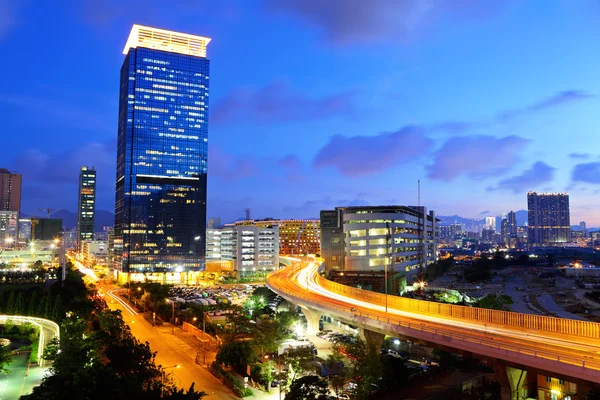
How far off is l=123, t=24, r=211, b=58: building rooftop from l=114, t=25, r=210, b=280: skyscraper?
276mm

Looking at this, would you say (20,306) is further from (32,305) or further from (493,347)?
(493,347)

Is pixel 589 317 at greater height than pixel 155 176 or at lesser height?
lesser

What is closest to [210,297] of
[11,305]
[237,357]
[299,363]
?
[11,305]

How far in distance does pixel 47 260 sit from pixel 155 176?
36.8 m

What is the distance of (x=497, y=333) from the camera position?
87.0ft

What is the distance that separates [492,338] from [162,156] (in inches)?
4561

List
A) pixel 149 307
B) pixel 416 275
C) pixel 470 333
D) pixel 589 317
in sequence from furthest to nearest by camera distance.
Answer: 1. pixel 416 275
2. pixel 589 317
3. pixel 149 307
4. pixel 470 333

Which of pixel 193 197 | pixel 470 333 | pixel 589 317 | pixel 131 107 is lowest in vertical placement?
pixel 589 317

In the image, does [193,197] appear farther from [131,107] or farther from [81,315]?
[81,315]


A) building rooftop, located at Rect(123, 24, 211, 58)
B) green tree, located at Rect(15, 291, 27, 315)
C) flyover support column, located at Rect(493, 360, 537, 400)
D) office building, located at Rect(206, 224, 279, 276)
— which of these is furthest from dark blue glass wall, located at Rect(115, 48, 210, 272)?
flyover support column, located at Rect(493, 360, 537, 400)

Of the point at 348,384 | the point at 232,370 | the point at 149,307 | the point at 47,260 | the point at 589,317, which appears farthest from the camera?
the point at 47,260

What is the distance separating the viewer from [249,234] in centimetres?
13338

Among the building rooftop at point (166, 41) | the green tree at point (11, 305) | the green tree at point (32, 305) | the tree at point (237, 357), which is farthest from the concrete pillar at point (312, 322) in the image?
the building rooftop at point (166, 41)

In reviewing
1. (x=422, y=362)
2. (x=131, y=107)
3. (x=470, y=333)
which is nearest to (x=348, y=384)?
(x=470, y=333)
